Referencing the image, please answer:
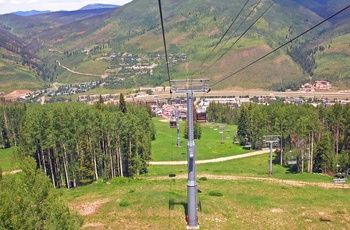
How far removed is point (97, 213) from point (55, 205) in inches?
414

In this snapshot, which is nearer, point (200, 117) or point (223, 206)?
point (223, 206)

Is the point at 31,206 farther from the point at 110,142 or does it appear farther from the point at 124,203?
the point at 110,142

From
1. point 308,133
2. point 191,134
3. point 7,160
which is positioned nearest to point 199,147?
point 308,133

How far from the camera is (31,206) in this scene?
72.7 ft

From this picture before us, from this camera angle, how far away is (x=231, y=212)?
109 ft

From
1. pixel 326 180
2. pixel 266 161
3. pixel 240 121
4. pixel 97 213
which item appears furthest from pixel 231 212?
pixel 240 121

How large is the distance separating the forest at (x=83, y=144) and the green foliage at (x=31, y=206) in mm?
26946

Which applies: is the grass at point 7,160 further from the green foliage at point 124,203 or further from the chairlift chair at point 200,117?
the chairlift chair at point 200,117

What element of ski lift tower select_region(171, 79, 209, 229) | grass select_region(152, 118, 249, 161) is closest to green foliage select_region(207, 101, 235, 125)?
grass select_region(152, 118, 249, 161)

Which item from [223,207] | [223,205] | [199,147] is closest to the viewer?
[223,207]

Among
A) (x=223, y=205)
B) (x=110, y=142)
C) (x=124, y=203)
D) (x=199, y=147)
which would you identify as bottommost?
(x=199, y=147)

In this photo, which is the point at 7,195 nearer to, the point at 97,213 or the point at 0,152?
the point at 97,213

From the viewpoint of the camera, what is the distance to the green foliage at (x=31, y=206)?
18.0 metres

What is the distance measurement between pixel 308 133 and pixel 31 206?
55.5 meters
